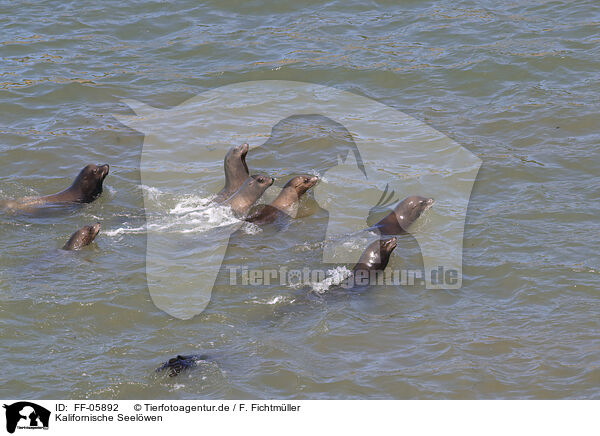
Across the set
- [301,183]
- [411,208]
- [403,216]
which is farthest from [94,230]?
[411,208]

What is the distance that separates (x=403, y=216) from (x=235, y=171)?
7.34 ft

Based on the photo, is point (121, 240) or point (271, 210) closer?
point (121, 240)

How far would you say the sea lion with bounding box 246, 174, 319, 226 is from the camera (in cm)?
919

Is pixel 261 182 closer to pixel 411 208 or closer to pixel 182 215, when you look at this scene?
pixel 182 215

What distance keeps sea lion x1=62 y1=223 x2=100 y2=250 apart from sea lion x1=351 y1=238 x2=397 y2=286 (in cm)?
285

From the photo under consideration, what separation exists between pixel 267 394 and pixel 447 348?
5.42ft

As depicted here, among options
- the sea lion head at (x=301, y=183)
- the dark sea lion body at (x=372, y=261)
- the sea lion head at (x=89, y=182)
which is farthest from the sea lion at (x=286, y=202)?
the sea lion head at (x=89, y=182)

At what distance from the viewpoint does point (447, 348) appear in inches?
267

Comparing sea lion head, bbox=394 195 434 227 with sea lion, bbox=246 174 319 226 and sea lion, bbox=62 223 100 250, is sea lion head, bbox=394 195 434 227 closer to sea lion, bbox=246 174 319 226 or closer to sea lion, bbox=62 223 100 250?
sea lion, bbox=246 174 319 226
